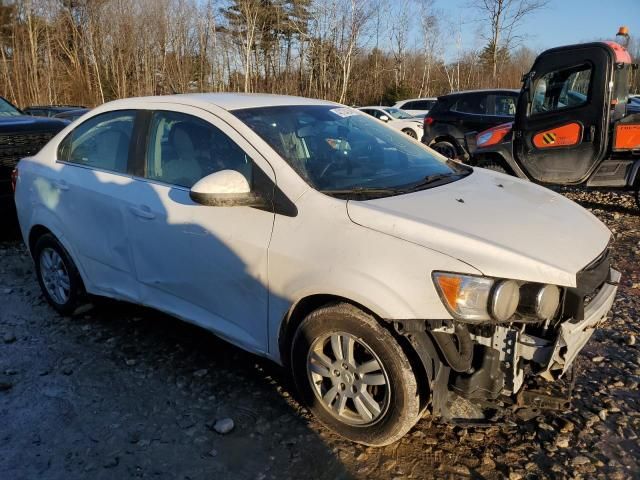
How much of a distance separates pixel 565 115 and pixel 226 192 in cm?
587

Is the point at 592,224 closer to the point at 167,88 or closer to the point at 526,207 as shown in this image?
the point at 526,207

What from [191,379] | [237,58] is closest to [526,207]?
[191,379]

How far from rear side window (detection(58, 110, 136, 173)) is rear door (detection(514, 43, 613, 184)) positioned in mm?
5704

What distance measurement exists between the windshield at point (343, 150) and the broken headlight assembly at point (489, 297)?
0.69 metres

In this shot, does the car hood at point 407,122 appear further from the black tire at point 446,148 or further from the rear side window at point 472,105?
the black tire at point 446,148

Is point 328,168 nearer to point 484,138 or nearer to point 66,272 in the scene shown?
point 66,272

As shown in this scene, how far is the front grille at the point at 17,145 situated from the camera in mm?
5969

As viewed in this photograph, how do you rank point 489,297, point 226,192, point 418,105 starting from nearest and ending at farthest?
1. point 489,297
2. point 226,192
3. point 418,105

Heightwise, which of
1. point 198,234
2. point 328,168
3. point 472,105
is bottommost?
point 198,234

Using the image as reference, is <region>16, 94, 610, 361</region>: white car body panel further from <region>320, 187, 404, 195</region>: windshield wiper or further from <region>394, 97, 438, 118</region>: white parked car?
<region>394, 97, 438, 118</region>: white parked car

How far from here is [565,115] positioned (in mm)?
7023

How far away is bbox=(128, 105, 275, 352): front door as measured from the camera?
2797 mm

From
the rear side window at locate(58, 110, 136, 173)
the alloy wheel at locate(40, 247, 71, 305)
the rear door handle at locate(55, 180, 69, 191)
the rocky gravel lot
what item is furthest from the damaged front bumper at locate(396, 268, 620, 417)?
the alloy wheel at locate(40, 247, 71, 305)

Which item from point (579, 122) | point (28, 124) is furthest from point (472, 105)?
point (28, 124)
